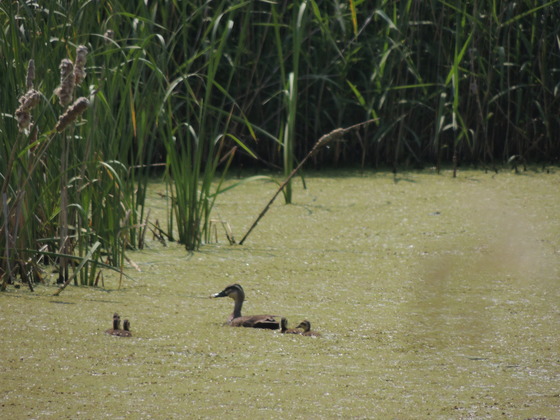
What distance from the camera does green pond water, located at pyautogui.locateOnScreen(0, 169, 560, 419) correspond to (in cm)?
224

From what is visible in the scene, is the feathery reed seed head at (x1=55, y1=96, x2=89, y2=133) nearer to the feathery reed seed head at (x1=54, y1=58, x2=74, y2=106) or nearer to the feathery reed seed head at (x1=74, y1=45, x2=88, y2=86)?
the feathery reed seed head at (x1=54, y1=58, x2=74, y2=106)

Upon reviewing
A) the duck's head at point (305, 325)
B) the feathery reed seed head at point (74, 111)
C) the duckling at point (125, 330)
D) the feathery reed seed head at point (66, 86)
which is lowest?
the duckling at point (125, 330)

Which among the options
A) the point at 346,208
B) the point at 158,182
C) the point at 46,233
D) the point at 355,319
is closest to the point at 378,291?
the point at 355,319

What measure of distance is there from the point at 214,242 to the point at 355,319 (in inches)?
49.9

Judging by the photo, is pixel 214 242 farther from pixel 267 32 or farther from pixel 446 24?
pixel 446 24

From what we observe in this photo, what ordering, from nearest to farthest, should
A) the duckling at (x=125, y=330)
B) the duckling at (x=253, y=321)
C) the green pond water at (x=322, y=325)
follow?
1. the green pond water at (x=322, y=325)
2. the duckling at (x=125, y=330)
3. the duckling at (x=253, y=321)

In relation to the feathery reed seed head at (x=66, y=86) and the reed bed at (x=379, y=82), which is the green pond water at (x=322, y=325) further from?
the reed bed at (x=379, y=82)

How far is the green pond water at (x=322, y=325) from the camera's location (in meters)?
2.24

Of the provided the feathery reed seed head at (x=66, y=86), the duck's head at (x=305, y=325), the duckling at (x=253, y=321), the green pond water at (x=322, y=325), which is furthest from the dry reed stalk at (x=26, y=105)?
the duck's head at (x=305, y=325)

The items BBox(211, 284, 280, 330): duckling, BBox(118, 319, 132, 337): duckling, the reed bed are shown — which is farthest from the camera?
the reed bed

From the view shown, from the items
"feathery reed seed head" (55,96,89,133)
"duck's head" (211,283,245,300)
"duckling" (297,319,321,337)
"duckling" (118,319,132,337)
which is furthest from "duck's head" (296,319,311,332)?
"feathery reed seed head" (55,96,89,133)

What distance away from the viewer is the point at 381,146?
18.9ft

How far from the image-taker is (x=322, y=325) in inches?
114

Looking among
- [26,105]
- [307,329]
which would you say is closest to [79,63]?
[26,105]
